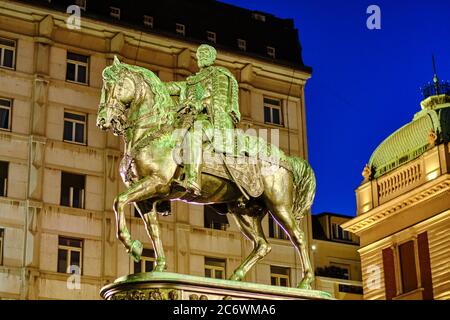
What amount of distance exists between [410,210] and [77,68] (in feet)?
56.5

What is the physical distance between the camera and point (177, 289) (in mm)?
15953

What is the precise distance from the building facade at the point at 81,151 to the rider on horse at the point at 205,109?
2160 cm

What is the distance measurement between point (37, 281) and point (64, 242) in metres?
2.08

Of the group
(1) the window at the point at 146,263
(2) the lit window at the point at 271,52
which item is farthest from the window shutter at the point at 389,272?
(1) the window at the point at 146,263

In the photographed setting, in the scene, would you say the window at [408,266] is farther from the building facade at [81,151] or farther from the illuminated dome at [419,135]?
the building facade at [81,151]

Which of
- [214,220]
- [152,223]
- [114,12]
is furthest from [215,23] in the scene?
[152,223]

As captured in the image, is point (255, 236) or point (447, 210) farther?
point (447, 210)

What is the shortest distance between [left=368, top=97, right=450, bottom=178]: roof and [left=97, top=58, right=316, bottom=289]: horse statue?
3073 centimetres

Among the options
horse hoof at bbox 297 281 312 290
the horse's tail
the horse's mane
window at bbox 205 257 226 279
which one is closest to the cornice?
window at bbox 205 257 226 279

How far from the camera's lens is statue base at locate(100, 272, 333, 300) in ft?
52.1

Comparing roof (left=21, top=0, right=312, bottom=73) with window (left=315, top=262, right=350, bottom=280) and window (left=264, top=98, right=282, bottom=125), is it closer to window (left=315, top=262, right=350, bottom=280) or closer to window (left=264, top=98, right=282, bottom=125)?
window (left=264, top=98, right=282, bottom=125)

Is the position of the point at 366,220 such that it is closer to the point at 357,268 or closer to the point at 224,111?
the point at 357,268

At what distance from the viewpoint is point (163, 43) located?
4434cm
